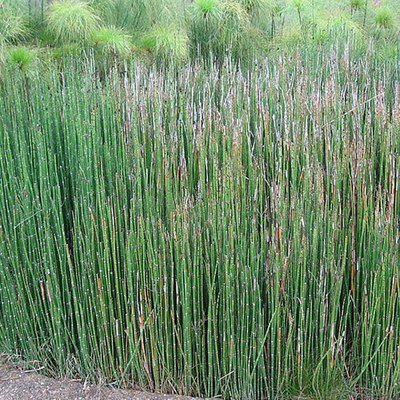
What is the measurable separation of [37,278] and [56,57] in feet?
6.26

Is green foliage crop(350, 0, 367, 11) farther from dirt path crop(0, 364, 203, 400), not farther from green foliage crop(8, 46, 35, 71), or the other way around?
dirt path crop(0, 364, 203, 400)

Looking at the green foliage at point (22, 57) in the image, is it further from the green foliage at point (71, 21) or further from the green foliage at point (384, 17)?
the green foliage at point (384, 17)

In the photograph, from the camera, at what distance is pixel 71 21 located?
3.36 metres

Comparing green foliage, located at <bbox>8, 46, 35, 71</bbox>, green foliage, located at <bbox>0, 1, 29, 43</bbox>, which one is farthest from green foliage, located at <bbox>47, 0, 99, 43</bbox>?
green foliage, located at <bbox>8, 46, 35, 71</bbox>

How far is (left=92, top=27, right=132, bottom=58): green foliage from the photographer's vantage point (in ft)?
11.2

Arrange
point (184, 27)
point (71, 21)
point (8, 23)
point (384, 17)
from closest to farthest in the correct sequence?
point (8, 23), point (71, 21), point (184, 27), point (384, 17)

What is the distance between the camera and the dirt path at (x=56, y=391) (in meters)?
1.85

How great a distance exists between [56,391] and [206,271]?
0.55 m

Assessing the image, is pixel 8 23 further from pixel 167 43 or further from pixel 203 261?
pixel 203 261

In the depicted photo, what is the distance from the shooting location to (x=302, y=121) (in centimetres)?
228

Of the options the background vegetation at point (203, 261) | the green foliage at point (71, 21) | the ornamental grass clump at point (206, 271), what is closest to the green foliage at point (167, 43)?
the green foliage at point (71, 21)

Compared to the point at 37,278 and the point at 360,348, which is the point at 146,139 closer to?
the point at 37,278

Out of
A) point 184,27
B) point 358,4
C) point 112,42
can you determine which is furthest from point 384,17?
point 112,42

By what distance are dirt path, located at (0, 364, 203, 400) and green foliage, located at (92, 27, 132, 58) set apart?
1954mm
